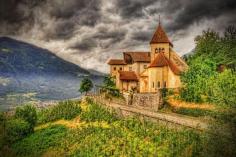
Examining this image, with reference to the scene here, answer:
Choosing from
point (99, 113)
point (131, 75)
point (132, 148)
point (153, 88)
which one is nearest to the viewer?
point (132, 148)

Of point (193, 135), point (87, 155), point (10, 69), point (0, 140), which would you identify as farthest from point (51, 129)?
point (10, 69)

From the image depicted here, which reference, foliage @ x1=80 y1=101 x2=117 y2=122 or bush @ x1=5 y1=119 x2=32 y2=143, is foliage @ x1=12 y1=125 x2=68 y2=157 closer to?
bush @ x1=5 y1=119 x2=32 y2=143

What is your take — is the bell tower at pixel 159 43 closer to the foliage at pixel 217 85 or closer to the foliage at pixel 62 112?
the foliage at pixel 217 85

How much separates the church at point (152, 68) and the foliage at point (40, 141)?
29.8 ft

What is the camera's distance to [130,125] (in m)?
23.3

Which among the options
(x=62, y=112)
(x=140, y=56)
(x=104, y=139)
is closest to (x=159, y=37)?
(x=140, y=56)

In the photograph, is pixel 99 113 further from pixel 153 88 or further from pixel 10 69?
pixel 10 69

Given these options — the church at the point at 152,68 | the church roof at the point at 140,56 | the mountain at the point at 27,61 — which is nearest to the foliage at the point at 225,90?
the church at the point at 152,68

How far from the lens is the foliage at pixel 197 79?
83.0 ft

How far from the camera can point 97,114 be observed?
28.3 m

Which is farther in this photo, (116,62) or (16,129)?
(116,62)

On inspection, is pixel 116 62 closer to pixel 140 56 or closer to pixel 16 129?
pixel 140 56

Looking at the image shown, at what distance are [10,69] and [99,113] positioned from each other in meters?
125

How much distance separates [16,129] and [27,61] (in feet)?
475
